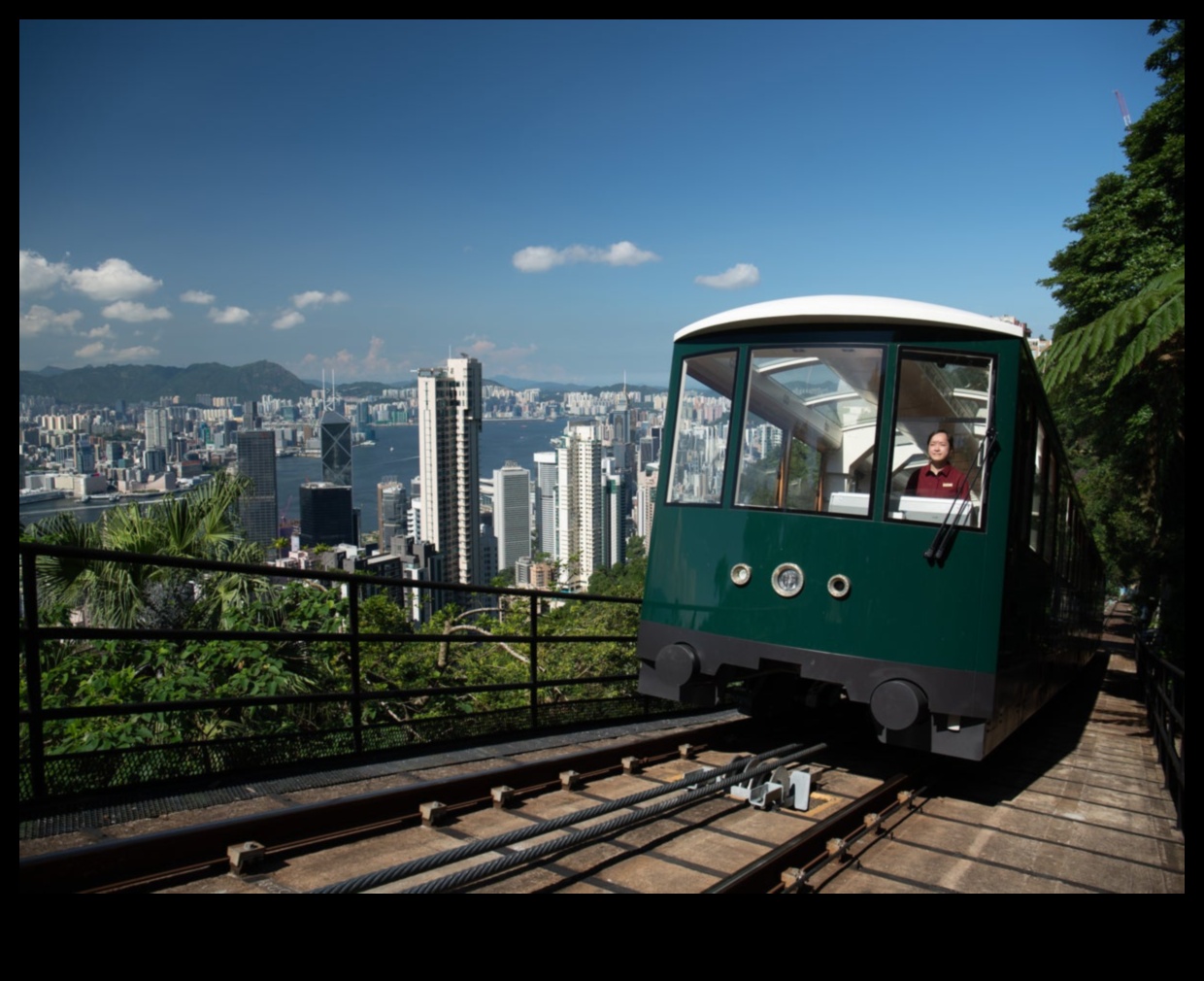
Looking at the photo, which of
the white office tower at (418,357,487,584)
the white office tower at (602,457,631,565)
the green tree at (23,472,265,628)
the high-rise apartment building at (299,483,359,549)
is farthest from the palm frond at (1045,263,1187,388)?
the white office tower at (418,357,487,584)

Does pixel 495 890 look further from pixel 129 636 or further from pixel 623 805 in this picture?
pixel 129 636

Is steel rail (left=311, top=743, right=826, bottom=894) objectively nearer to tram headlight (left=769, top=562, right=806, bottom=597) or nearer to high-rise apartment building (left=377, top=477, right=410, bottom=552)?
tram headlight (left=769, top=562, right=806, bottom=597)

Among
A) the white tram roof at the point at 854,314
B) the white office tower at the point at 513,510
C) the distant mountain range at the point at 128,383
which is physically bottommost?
the white office tower at the point at 513,510

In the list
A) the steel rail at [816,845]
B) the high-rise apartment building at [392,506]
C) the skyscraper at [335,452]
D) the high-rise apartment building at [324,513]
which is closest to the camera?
the steel rail at [816,845]

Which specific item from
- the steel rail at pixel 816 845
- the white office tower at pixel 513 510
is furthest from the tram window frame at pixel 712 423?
the white office tower at pixel 513 510

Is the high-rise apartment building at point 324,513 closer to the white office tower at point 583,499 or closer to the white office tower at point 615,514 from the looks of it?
the white office tower at point 583,499

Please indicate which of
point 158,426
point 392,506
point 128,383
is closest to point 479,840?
point 158,426
